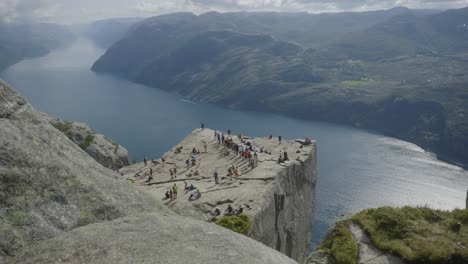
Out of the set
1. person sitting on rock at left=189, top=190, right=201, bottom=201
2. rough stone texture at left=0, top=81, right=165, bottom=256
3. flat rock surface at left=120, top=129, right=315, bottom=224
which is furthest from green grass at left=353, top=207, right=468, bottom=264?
person sitting on rock at left=189, top=190, right=201, bottom=201

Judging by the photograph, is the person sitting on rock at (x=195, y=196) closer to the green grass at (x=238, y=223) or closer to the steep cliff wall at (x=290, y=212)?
the steep cliff wall at (x=290, y=212)

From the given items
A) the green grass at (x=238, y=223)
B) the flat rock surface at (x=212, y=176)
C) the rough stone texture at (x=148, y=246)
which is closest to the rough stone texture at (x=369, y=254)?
the rough stone texture at (x=148, y=246)

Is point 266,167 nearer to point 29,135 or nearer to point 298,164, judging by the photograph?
point 298,164

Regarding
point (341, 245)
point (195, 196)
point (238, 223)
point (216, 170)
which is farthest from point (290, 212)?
point (341, 245)

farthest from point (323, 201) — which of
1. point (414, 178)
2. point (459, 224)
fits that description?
point (459, 224)

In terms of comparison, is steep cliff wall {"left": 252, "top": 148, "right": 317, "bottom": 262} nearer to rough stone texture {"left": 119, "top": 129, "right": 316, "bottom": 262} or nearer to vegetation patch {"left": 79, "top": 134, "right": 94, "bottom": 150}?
rough stone texture {"left": 119, "top": 129, "right": 316, "bottom": 262}
